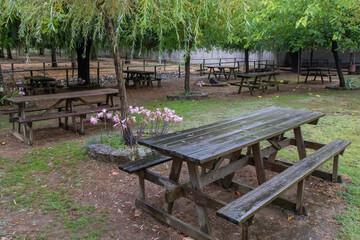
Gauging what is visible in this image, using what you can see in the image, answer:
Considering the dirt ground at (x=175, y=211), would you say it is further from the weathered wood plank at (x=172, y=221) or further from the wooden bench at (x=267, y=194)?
the wooden bench at (x=267, y=194)

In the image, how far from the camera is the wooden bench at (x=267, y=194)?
83.2 inches

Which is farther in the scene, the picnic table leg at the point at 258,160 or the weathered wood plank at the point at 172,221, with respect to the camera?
the picnic table leg at the point at 258,160

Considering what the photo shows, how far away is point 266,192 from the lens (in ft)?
8.02

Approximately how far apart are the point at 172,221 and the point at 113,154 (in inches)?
71.0

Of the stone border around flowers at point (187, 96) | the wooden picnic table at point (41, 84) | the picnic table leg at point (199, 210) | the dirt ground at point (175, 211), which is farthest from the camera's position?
the wooden picnic table at point (41, 84)

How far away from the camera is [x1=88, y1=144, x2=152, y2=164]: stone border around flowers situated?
429 centimetres

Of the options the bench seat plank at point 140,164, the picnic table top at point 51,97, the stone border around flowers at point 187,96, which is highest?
the picnic table top at point 51,97

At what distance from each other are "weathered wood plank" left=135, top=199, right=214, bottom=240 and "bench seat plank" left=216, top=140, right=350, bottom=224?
19.7 inches

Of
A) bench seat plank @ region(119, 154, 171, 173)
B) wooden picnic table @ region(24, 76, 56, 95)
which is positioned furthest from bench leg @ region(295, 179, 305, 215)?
wooden picnic table @ region(24, 76, 56, 95)

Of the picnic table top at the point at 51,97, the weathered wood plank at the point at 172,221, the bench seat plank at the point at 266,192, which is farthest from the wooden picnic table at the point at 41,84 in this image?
the bench seat plank at the point at 266,192

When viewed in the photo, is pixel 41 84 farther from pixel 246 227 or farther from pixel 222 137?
pixel 246 227

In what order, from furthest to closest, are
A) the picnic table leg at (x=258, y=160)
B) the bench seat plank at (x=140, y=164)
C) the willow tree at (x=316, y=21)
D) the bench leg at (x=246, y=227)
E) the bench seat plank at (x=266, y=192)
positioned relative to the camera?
the willow tree at (x=316, y=21) < the picnic table leg at (x=258, y=160) < the bench seat plank at (x=140, y=164) < the bench leg at (x=246, y=227) < the bench seat plank at (x=266, y=192)

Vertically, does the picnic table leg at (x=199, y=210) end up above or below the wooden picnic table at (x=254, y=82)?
below

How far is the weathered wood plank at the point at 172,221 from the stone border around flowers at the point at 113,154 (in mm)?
1143
